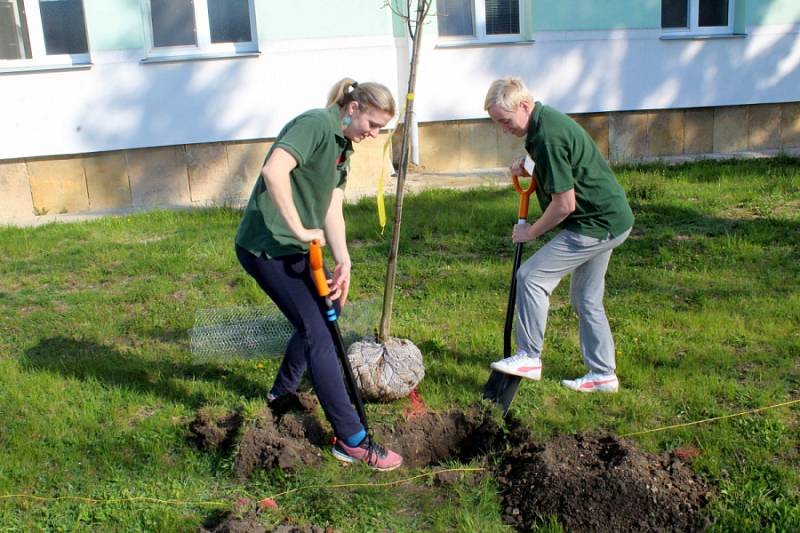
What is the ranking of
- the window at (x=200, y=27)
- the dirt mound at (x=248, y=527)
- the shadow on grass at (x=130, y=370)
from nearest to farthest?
the dirt mound at (x=248, y=527) → the shadow on grass at (x=130, y=370) → the window at (x=200, y=27)

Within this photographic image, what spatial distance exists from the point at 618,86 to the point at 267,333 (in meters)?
7.28

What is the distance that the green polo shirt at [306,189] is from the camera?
3.42 metres

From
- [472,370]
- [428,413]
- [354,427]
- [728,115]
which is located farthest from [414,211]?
[728,115]

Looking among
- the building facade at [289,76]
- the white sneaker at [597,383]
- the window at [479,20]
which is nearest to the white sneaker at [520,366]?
the white sneaker at [597,383]

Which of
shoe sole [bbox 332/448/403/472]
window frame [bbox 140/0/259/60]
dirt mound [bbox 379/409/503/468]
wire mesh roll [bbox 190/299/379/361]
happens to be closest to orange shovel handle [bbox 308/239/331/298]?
shoe sole [bbox 332/448/403/472]

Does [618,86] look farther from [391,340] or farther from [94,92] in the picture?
[391,340]

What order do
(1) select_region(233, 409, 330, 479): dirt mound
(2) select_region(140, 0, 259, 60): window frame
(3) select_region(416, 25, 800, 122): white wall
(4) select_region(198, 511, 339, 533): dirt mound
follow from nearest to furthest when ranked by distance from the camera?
(4) select_region(198, 511, 339, 533): dirt mound → (1) select_region(233, 409, 330, 479): dirt mound → (2) select_region(140, 0, 259, 60): window frame → (3) select_region(416, 25, 800, 122): white wall

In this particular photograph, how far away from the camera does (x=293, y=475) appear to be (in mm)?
3652

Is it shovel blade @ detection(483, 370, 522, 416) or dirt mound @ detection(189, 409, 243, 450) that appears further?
shovel blade @ detection(483, 370, 522, 416)

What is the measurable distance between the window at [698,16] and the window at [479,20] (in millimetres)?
2207

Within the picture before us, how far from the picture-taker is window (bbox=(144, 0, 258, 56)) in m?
9.67

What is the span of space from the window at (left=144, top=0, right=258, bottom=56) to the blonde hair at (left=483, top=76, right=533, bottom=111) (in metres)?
6.56

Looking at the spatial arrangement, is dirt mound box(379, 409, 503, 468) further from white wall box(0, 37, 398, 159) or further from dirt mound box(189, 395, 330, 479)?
white wall box(0, 37, 398, 159)

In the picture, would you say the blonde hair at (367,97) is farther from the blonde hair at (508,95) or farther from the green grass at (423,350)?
the green grass at (423,350)
